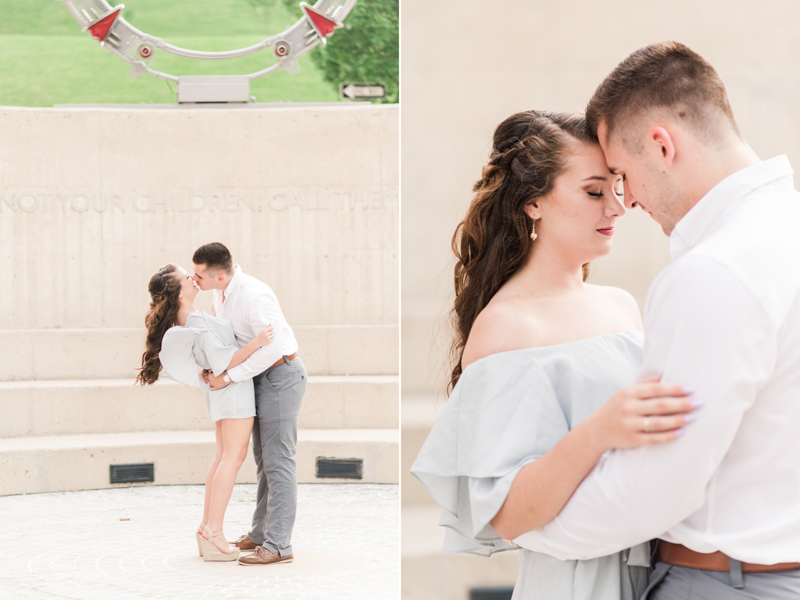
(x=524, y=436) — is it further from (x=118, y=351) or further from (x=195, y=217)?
(x=195, y=217)

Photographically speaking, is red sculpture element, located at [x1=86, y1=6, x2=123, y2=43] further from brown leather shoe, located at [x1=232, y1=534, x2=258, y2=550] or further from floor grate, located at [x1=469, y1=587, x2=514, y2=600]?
floor grate, located at [x1=469, y1=587, x2=514, y2=600]

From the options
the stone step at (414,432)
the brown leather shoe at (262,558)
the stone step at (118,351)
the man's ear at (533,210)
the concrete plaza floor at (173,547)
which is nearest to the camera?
the man's ear at (533,210)

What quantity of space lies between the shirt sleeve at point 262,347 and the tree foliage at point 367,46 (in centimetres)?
1845

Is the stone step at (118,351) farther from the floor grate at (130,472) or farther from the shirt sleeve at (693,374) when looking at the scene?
the shirt sleeve at (693,374)

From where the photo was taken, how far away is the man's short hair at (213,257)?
191 inches

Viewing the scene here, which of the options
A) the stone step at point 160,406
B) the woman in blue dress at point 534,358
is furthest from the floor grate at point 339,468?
the woman in blue dress at point 534,358

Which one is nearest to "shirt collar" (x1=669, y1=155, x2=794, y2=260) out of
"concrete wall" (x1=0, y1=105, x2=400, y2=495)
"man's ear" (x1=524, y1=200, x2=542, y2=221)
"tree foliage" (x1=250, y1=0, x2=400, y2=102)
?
"man's ear" (x1=524, y1=200, x2=542, y2=221)

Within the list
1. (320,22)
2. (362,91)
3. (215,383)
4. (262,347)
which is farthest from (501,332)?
(320,22)

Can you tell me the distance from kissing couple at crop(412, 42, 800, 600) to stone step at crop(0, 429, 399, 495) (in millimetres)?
5295

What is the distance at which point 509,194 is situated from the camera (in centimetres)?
165

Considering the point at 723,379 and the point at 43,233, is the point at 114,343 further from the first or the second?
the point at 723,379

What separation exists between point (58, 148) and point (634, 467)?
8.94 meters

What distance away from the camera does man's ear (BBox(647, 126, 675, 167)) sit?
1.22 m

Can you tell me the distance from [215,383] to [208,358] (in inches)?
6.2
